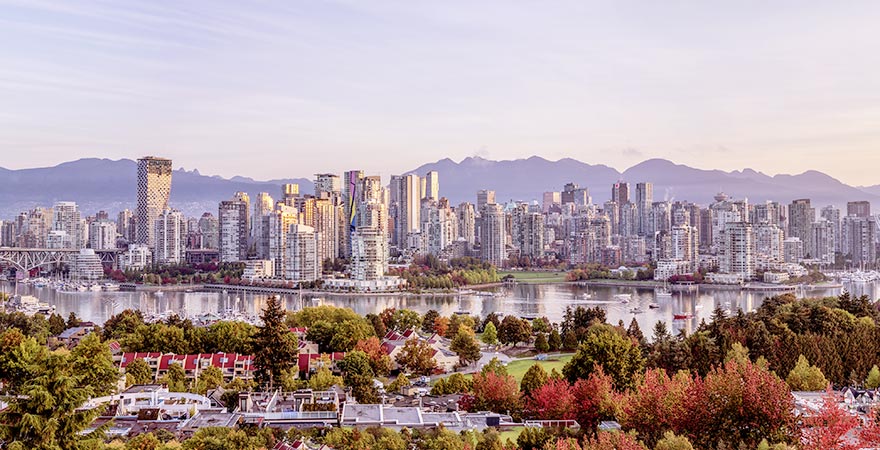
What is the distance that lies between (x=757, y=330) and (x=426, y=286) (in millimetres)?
15671

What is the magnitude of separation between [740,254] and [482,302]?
357 inches

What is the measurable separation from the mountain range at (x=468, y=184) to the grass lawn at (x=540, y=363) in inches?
2591

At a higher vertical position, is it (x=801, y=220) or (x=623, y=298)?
(x=801, y=220)

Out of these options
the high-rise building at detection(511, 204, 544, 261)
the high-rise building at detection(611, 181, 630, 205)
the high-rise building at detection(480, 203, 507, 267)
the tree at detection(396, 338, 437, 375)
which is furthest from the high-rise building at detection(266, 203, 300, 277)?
the high-rise building at detection(611, 181, 630, 205)

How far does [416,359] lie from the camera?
9352mm

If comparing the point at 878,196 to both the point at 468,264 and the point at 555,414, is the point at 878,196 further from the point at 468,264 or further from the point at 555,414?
the point at 555,414

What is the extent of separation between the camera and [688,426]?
5.16 metres

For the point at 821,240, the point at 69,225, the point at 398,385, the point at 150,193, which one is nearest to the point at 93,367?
the point at 398,385

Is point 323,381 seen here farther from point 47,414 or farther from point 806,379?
point 47,414

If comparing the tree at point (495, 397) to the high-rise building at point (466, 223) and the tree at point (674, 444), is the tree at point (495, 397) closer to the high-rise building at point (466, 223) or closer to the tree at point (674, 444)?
the tree at point (674, 444)

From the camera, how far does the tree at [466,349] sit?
999cm

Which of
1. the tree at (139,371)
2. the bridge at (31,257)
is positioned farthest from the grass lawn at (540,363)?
the bridge at (31,257)

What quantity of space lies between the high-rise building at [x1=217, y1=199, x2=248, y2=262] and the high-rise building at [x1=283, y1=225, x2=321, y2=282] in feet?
21.4

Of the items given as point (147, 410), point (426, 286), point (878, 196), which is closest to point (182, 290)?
point (426, 286)
